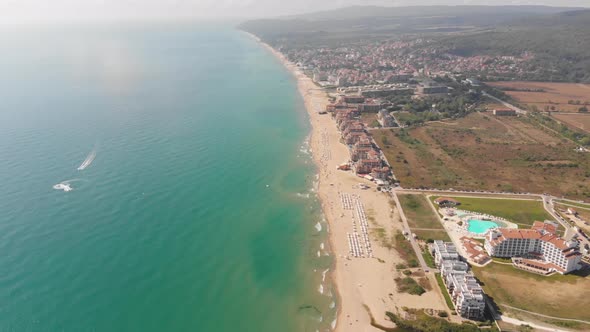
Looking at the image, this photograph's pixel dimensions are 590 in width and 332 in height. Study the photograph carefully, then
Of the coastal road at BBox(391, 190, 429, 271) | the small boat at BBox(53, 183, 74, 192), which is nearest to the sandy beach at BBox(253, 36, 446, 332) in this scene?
the coastal road at BBox(391, 190, 429, 271)

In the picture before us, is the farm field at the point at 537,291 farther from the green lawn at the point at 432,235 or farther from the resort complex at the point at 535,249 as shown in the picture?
Answer: the green lawn at the point at 432,235

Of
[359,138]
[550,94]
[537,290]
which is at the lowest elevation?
[537,290]

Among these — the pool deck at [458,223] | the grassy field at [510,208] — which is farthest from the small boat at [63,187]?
the grassy field at [510,208]

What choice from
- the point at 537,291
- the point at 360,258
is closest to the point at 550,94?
the point at 537,291

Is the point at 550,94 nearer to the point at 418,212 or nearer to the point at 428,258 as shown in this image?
the point at 418,212

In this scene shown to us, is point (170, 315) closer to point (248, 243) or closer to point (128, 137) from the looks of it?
point (248, 243)

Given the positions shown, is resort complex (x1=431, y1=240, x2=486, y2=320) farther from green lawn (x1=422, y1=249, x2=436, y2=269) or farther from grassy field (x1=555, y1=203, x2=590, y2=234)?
grassy field (x1=555, y1=203, x2=590, y2=234)

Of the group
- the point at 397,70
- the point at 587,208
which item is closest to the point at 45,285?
the point at 587,208
